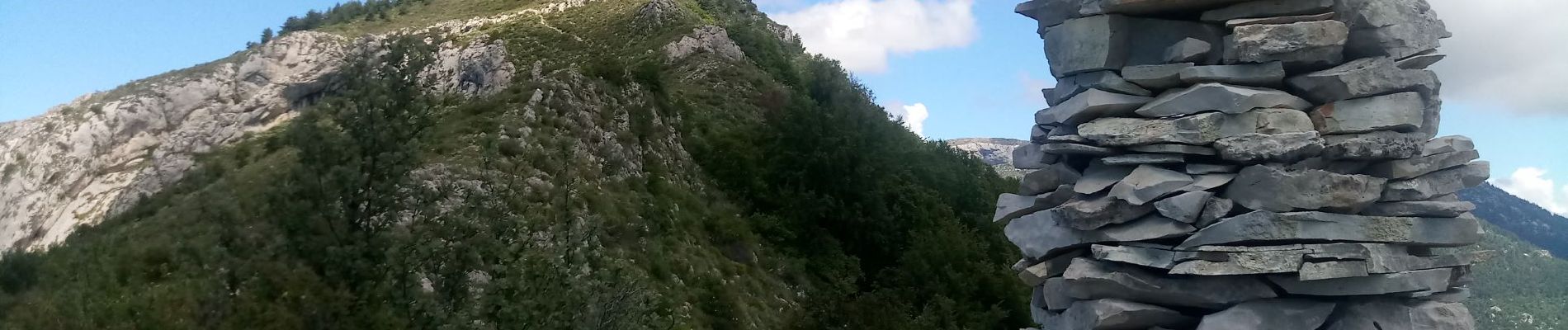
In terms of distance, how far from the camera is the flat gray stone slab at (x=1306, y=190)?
24.2 ft

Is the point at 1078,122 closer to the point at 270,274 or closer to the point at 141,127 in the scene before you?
the point at 270,274

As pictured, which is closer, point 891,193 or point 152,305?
point 152,305

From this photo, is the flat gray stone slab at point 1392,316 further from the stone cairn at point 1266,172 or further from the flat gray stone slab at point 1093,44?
the flat gray stone slab at point 1093,44

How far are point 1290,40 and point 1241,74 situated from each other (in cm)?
47

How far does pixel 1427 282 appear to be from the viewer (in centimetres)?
762

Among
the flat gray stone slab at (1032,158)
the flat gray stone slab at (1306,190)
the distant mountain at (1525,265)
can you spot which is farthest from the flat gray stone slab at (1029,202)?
the distant mountain at (1525,265)

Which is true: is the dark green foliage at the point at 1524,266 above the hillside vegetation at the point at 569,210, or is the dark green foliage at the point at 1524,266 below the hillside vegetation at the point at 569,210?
below

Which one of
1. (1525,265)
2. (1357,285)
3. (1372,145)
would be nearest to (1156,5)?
(1372,145)

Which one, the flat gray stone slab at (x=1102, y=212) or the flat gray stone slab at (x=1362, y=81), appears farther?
the flat gray stone slab at (x=1102, y=212)

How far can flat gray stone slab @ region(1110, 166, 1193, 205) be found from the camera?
7746 millimetres

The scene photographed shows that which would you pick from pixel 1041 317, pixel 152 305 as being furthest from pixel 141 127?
pixel 1041 317

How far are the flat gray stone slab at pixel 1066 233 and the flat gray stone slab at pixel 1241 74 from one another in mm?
1333

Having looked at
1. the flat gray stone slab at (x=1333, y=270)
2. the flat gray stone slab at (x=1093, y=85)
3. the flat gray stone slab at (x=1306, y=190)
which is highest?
the flat gray stone slab at (x=1093, y=85)

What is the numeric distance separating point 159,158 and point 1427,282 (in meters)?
35.2
